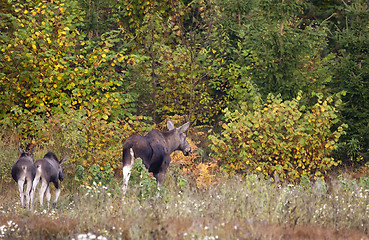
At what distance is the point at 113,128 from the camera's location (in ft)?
45.8

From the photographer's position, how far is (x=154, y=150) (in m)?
10.8

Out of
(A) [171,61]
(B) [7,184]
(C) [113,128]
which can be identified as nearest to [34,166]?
(B) [7,184]

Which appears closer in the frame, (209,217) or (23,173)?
(209,217)

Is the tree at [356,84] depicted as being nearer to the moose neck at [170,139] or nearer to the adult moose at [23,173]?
the moose neck at [170,139]

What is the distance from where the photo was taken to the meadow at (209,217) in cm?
698

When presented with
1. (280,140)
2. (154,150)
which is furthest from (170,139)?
(280,140)

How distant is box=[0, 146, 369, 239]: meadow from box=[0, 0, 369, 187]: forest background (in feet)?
6.33

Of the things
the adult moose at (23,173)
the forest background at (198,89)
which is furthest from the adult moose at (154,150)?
the adult moose at (23,173)

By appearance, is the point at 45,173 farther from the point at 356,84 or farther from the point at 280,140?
the point at 356,84

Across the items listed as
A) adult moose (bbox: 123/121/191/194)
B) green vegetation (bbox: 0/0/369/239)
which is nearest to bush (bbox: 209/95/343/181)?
green vegetation (bbox: 0/0/369/239)

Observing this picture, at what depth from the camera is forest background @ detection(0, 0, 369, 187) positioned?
43.5ft

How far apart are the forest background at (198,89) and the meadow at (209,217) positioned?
1.93 metres

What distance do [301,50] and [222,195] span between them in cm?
710

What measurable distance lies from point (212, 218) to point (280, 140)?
6074 millimetres
